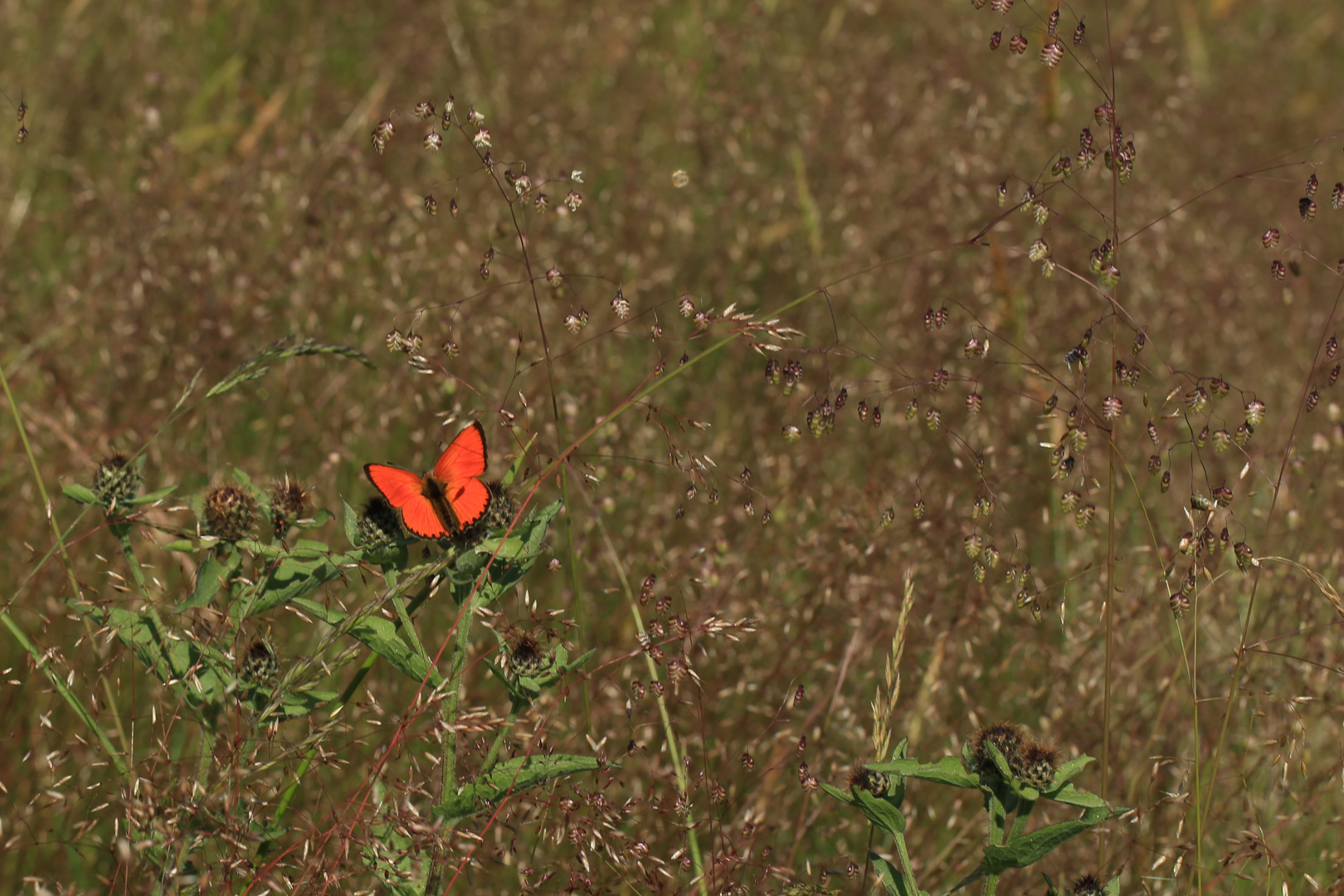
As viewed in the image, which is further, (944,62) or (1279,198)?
(1279,198)

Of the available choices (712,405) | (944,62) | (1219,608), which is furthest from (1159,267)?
(712,405)

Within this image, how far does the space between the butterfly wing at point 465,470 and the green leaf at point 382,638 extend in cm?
23

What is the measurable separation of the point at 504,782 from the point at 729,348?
2.54 meters

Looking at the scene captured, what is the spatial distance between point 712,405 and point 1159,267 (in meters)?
1.92

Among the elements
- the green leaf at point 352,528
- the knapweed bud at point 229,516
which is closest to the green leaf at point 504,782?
the green leaf at point 352,528

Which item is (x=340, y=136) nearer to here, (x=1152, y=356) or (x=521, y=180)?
(x=521, y=180)

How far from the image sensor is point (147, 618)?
6.50ft

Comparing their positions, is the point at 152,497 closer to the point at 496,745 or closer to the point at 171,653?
the point at 171,653

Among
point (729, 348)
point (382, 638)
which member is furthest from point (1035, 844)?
point (729, 348)

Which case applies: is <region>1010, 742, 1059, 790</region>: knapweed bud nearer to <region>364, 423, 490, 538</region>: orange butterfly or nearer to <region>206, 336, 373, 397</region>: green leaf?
<region>364, 423, 490, 538</region>: orange butterfly

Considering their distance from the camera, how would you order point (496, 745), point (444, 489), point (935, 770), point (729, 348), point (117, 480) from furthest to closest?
point (729, 348)
point (117, 480)
point (444, 489)
point (496, 745)
point (935, 770)

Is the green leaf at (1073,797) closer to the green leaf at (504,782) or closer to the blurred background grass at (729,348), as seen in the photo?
the blurred background grass at (729,348)

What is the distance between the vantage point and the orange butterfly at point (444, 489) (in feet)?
6.04

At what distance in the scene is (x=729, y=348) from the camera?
13.6 feet
